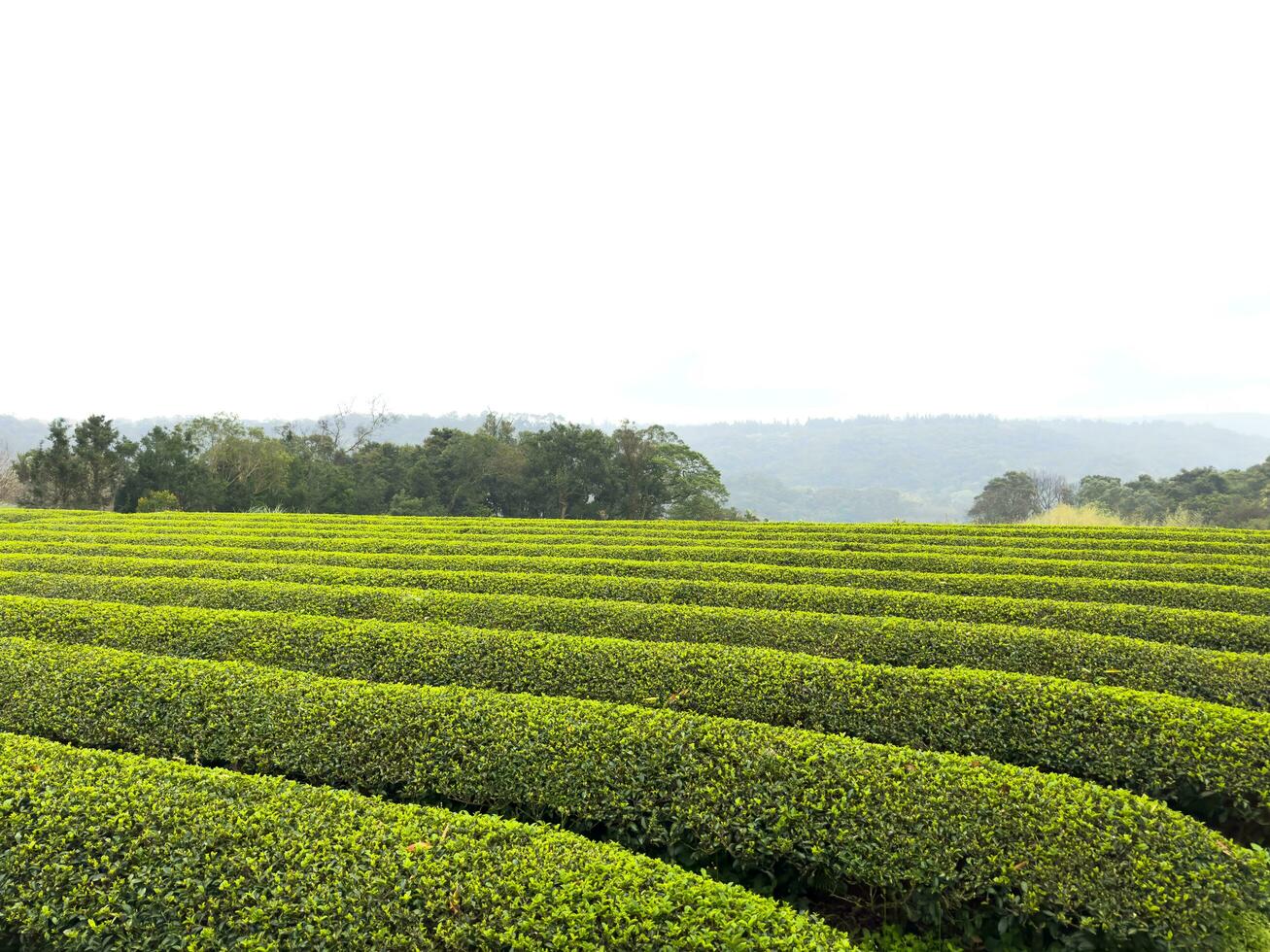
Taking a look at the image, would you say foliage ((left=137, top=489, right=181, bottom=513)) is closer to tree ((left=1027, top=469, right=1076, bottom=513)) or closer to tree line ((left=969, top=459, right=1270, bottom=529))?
tree line ((left=969, top=459, right=1270, bottom=529))

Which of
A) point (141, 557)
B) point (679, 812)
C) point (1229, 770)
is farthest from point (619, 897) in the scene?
point (141, 557)

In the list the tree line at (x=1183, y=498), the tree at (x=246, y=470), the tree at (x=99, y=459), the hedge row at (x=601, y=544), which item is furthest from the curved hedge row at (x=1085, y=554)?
the tree at (x=99, y=459)

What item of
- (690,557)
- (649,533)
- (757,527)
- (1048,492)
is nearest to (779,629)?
(690,557)

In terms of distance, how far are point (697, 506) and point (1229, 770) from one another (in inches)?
1435

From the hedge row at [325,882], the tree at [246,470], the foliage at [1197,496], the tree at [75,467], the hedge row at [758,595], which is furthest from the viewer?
the foliage at [1197,496]

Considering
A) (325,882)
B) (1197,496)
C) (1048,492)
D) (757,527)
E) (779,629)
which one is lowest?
(325,882)

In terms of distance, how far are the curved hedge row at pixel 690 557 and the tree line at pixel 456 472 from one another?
1886 cm

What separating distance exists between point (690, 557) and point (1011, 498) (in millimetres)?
58814

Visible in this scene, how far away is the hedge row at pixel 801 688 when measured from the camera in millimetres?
→ 4238

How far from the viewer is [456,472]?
1572 inches

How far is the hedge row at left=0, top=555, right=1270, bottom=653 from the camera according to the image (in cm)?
681

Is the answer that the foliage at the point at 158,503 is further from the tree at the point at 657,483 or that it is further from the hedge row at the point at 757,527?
the tree at the point at 657,483

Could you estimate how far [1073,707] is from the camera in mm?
4719

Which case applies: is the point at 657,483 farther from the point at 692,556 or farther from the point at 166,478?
the point at 692,556
